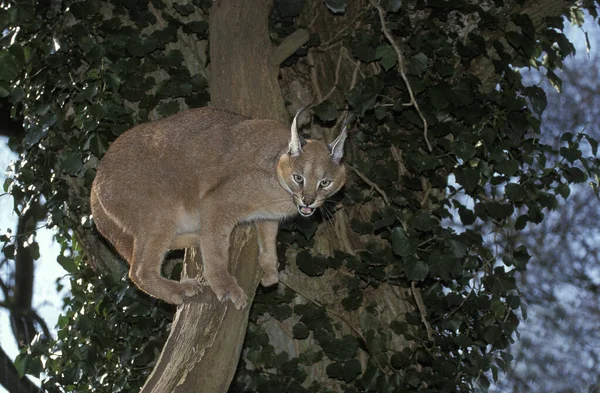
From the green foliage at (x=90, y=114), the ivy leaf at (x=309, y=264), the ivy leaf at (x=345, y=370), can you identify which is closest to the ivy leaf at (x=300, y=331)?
the ivy leaf at (x=345, y=370)

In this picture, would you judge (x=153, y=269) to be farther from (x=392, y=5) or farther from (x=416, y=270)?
(x=392, y=5)

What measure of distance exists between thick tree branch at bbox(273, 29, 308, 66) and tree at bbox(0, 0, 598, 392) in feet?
0.06

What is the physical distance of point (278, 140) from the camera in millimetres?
4816

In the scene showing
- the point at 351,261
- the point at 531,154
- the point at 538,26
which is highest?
the point at 538,26

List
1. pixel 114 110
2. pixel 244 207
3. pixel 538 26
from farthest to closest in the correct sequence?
pixel 538 26
pixel 114 110
pixel 244 207

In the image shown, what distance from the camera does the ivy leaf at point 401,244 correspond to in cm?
541

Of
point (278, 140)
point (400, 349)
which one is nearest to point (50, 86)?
point (278, 140)

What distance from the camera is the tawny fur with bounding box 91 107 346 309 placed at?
4641 millimetres

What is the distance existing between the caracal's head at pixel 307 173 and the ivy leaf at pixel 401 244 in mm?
827

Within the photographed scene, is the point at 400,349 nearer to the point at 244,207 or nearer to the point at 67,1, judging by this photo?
the point at 244,207

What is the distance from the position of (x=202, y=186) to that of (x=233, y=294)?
81 cm

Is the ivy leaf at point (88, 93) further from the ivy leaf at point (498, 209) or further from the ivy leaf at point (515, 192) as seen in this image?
the ivy leaf at point (515, 192)

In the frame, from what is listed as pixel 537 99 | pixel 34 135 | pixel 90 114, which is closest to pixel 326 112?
pixel 537 99

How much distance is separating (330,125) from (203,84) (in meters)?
1.07
